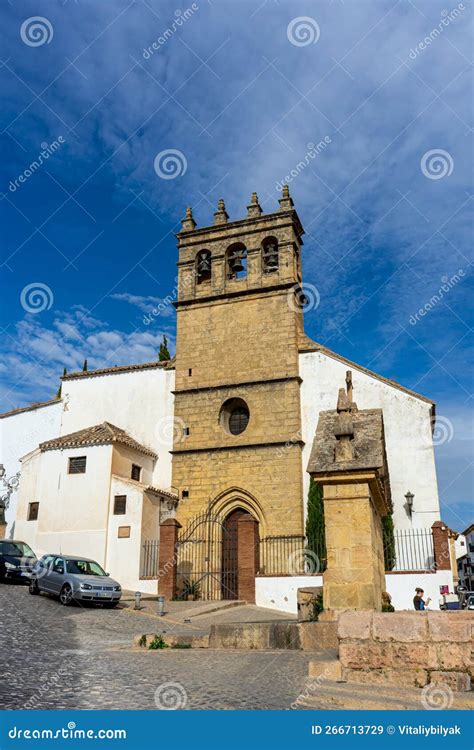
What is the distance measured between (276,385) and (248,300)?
3.68m

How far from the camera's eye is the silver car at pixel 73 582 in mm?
15336

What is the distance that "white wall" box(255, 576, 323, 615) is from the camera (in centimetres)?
1824

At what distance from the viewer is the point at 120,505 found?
21359mm

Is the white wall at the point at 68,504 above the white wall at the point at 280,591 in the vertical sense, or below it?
above

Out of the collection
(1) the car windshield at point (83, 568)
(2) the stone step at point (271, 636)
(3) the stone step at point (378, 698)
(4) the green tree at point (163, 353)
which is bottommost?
(3) the stone step at point (378, 698)

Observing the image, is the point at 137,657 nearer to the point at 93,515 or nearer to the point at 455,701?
the point at 455,701

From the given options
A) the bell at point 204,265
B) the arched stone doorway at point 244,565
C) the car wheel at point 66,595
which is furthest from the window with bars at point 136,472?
the bell at point 204,265

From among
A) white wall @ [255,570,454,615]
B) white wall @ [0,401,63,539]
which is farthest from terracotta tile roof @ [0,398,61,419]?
white wall @ [255,570,454,615]

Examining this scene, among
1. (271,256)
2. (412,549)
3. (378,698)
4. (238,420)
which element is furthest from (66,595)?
(271,256)

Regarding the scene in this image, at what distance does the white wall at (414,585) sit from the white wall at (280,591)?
216cm

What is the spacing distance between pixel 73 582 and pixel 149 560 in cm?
547

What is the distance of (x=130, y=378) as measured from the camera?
25.7 metres
